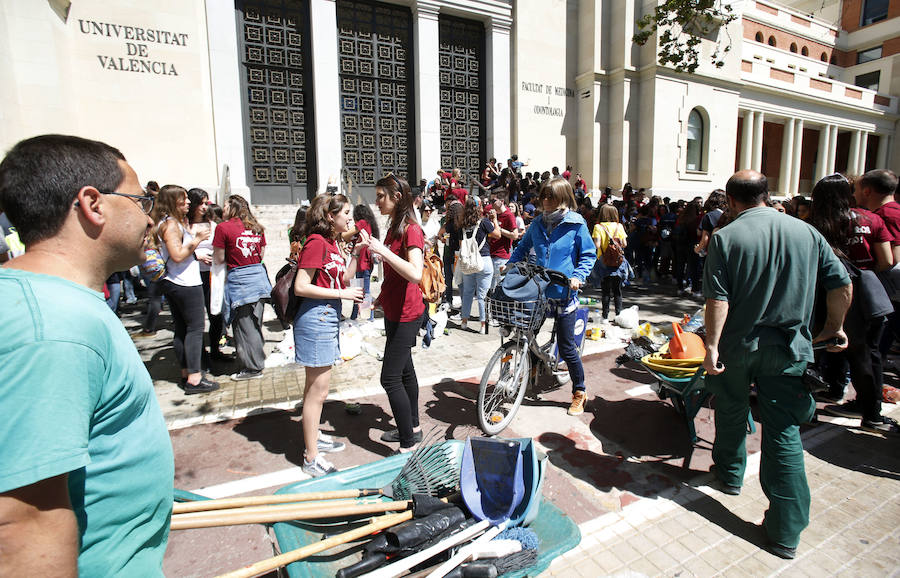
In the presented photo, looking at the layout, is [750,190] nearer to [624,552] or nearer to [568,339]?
[568,339]

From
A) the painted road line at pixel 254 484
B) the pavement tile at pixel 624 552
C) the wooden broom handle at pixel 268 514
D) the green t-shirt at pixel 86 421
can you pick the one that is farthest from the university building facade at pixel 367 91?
the green t-shirt at pixel 86 421

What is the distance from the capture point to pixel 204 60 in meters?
12.9

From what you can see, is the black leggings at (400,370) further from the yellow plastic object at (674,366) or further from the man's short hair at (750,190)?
the man's short hair at (750,190)

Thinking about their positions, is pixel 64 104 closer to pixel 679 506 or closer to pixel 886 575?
pixel 679 506

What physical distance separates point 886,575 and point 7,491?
3886mm

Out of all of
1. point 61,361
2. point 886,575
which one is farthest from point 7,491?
point 886,575

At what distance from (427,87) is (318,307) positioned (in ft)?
48.9

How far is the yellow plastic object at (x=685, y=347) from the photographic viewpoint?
3965mm

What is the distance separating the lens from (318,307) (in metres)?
3.48

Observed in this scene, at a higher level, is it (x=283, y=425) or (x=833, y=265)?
(x=833, y=265)

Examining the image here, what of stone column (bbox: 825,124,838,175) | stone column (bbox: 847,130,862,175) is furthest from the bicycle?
stone column (bbox: 847,130,862,175)

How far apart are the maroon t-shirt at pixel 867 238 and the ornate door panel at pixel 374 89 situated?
13434 mm

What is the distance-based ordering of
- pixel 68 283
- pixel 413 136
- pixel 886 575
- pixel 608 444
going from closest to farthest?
1. pixel 68 283
2. pixel 886 575
3. pixel 608 444
4. pixel 413 136

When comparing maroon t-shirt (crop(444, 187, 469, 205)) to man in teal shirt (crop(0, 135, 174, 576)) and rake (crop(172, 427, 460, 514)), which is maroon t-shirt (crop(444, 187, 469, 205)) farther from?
man in teal shirt (crop(0, 135, 174, 576))
